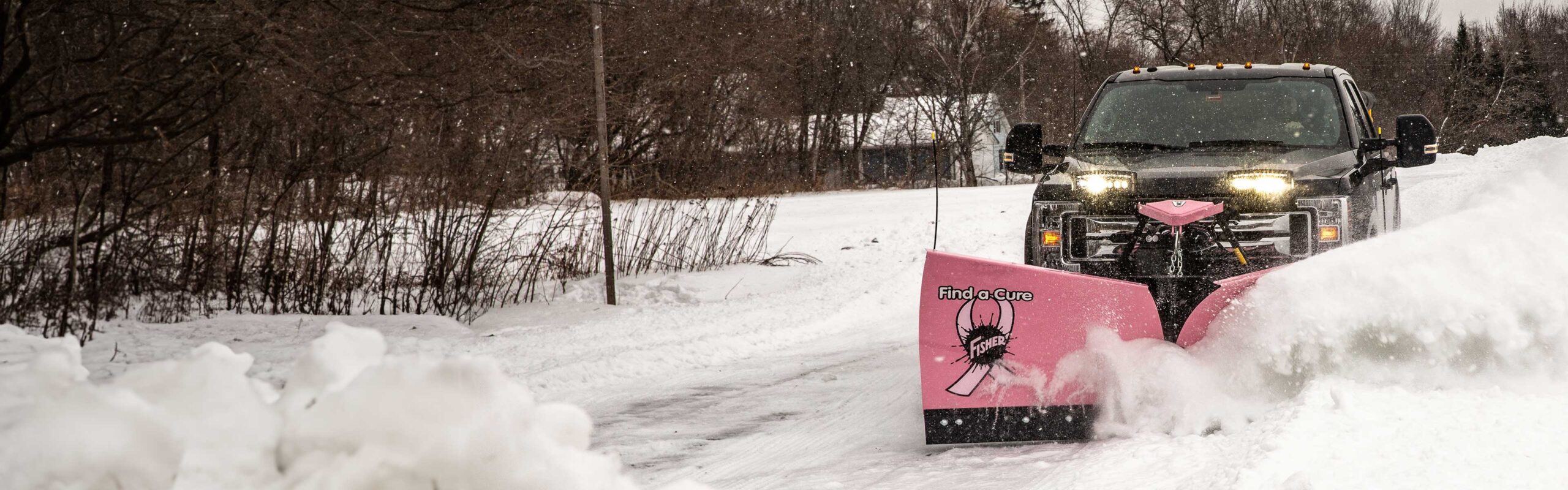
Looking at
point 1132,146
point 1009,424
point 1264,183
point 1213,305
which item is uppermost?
point 1132,146

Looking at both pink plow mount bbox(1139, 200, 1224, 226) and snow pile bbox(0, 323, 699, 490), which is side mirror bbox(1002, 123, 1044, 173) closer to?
pink plow mount bbox(1139, 200, 1224, 226)

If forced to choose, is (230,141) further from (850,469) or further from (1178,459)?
(1178,459)

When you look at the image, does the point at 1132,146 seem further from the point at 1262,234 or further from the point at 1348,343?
the point at 1348,343

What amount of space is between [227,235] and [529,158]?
289cm

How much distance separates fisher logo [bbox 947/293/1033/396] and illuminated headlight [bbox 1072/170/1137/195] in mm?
951

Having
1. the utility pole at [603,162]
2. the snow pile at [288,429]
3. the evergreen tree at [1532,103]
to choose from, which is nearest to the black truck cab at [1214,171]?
the snow pile at [288,429]

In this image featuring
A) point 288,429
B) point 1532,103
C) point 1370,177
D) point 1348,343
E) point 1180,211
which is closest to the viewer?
point 288,429

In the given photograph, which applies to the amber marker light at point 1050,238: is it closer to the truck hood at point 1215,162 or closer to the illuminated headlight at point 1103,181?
the illuminated headlight at point 1103,181

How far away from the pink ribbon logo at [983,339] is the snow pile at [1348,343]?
285mm

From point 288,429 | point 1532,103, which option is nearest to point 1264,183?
point 288,429

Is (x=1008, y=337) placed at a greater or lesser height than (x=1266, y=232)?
lesser

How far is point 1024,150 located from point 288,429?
5.38m

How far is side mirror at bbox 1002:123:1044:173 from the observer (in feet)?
21.8

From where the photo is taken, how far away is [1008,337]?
4.77 metres
